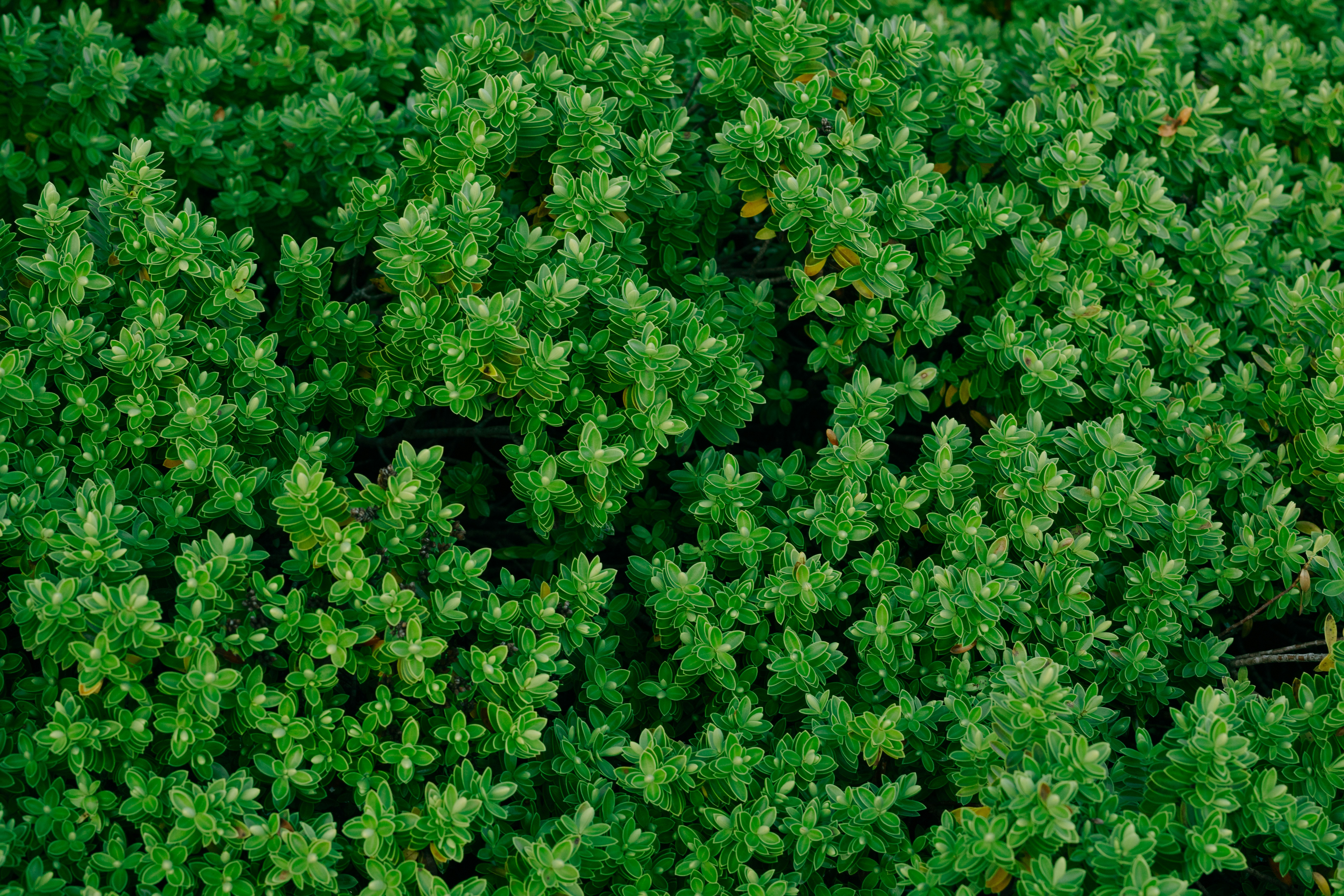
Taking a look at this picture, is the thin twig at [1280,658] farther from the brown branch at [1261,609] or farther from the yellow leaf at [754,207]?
the yellow leaf at [754,207]

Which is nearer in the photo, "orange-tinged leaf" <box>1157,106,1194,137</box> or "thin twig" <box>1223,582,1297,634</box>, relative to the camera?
"thin twig" <box>1223,582,1297,634</box>

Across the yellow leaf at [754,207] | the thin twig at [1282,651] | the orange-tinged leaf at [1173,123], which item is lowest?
the thin twig at [1282,651]

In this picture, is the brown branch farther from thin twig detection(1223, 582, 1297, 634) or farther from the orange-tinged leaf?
the orange-tinged leaf

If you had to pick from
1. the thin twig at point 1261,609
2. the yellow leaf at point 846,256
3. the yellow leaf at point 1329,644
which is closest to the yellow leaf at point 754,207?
the yellow leaf at point 846,256

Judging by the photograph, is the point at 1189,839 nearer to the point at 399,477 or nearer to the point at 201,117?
the point at 399,477

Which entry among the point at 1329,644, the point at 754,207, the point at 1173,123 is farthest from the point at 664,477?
the point at 1173,123

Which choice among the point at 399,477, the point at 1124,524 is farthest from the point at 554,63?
the point at 1124,524

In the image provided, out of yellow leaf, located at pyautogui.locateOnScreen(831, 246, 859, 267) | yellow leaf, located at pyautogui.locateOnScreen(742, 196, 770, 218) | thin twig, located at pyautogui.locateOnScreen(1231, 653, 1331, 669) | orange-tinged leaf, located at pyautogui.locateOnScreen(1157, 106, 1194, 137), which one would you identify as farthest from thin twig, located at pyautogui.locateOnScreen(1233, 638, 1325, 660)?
yellow leaf, located at pyautogui.locateOnScreen(742, 196, 770, 218)
